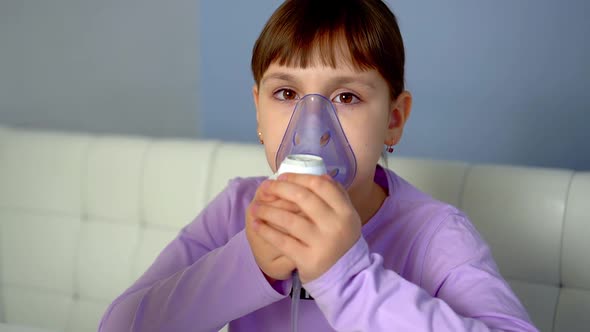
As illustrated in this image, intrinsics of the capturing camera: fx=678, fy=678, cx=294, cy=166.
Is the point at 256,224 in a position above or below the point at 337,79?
below

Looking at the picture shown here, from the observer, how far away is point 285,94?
992mm

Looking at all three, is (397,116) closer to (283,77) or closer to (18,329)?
(283,77)

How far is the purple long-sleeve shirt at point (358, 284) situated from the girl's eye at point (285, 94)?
0.21m

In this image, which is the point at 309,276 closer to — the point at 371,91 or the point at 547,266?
the point at 371,91

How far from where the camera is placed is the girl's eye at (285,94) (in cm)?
98

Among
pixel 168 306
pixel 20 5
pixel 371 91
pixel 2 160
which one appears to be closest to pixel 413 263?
pixel 371 91

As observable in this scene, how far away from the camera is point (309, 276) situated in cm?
72

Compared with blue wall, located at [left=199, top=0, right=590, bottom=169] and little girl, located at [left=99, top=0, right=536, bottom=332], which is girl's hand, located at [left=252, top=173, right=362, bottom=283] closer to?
little girl, located at [left=99, top=0, right=536, bottom=332]

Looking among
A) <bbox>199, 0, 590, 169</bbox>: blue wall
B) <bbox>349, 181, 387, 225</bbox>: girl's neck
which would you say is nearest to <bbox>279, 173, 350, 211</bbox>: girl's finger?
<bbox>349, 181, 387, 225</bbox>: girl's neck

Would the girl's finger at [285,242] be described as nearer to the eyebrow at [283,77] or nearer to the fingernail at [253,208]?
the fingernail at [253,208]

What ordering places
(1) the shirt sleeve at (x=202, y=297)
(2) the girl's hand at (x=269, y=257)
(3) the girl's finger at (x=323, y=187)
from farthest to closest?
(1) the shirt sleeve at (x=202, y=297)
(2) the girl's hand at (x=269, y=257)
(3) the girl's finger at (x=323, y=187)

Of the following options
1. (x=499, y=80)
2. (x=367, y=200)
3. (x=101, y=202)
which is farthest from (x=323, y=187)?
(x=499, y=80)

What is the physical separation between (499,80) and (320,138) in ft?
4.06

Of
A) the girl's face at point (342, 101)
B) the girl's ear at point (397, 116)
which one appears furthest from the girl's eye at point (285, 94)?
the girl's ear at point (397, 116)
